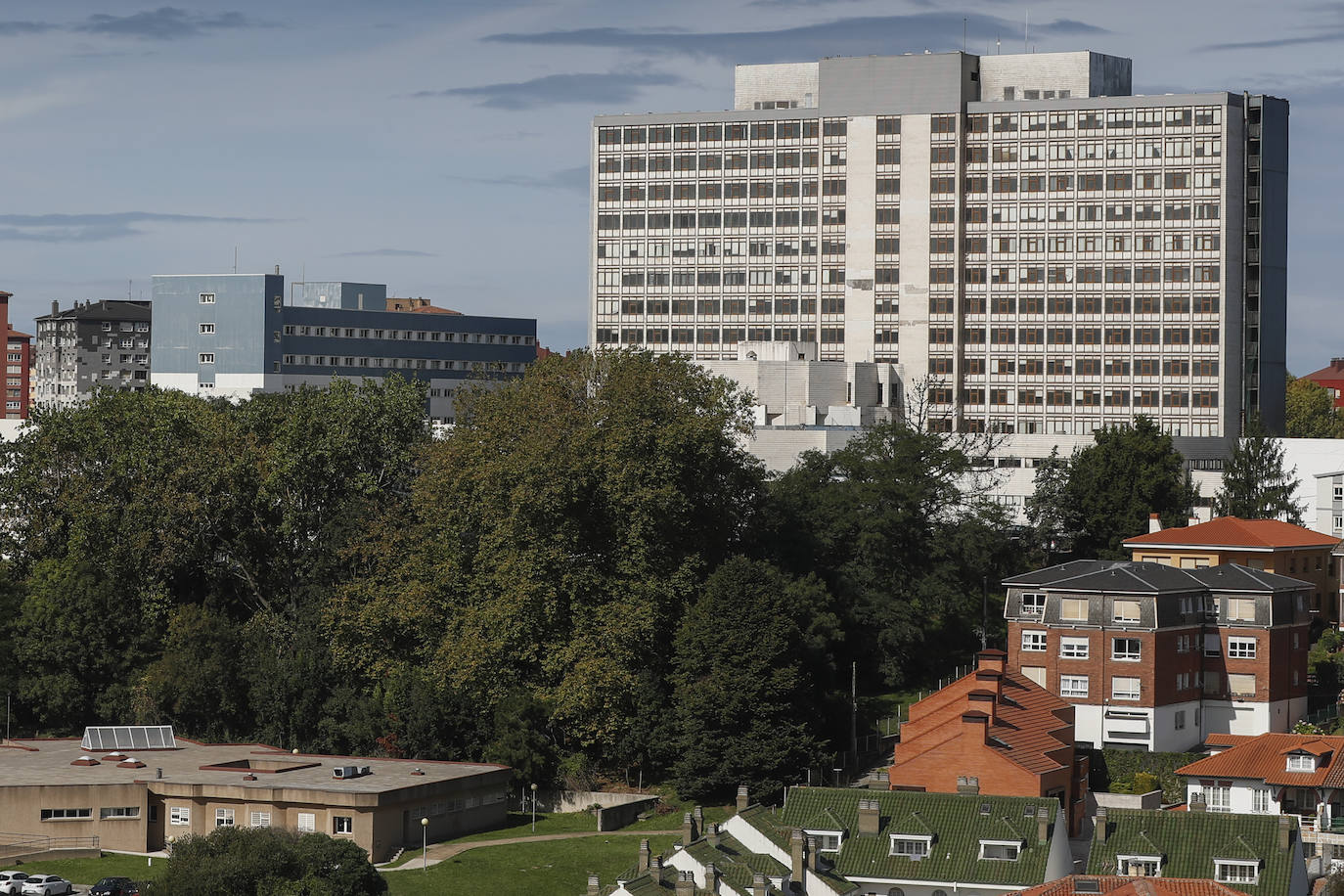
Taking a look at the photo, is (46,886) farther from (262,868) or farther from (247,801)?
(262,868)

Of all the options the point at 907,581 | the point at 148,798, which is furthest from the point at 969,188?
the point at 148,798

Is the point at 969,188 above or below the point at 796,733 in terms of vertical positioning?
above

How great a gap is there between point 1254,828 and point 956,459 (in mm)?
50777

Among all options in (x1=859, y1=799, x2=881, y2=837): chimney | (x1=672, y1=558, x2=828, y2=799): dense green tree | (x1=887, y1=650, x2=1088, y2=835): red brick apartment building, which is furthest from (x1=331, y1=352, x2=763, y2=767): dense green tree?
Answer: (x1=859, y1=799, x2=881, y2=837): chimney

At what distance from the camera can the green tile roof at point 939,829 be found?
246 feet

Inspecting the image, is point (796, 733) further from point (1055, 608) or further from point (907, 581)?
point (907, 581)

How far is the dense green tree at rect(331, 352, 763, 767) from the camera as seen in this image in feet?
329

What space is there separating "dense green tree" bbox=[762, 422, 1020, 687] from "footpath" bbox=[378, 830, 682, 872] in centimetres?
2412

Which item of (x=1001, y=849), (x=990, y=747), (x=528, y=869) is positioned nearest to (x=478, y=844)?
(x=528, y=869)

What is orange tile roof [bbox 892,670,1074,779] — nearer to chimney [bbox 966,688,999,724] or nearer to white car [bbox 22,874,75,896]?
chimney [bbox 966,688,999,724]

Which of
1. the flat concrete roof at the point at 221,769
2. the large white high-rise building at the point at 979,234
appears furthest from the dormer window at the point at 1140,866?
the large white high-rise building at the point at 979,234

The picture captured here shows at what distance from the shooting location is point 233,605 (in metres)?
120

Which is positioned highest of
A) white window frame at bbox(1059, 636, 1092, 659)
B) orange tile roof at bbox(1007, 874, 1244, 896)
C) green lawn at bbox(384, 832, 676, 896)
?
white window frame at bbox(1059, 636, 1092, 659)

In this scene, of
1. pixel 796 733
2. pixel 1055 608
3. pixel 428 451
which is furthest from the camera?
pixel 428 451
